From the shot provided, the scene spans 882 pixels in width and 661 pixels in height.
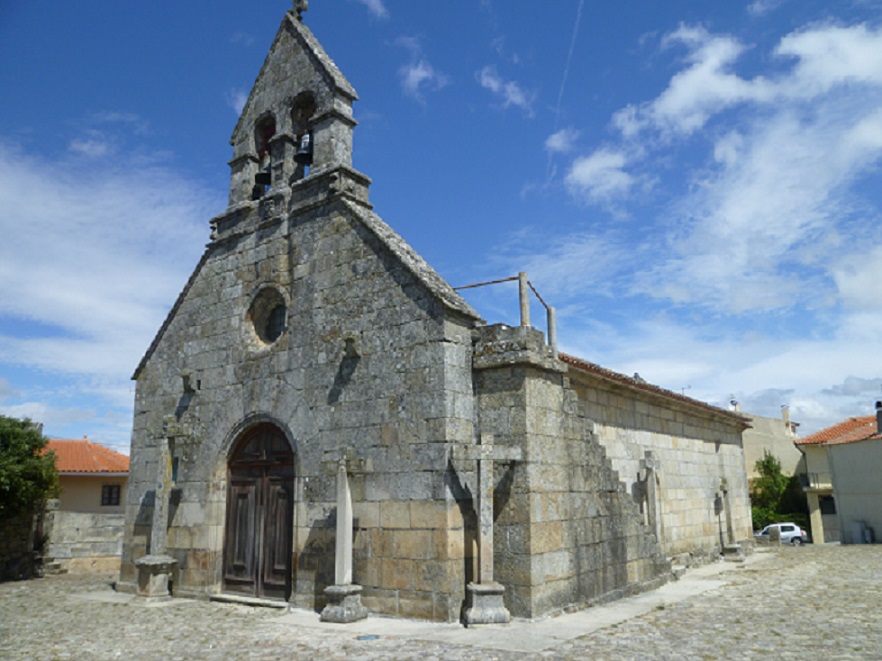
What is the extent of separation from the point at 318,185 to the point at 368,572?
234 inches

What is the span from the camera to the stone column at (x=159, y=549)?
10969 mm

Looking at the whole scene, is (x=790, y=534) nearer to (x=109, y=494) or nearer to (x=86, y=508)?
(x=109, y=494)

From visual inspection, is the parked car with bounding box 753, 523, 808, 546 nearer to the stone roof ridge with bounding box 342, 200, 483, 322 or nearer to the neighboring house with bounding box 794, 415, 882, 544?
the neighboring house with bounding box 794, 415, 882, 544

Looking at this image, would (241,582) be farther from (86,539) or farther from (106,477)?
(106,477)

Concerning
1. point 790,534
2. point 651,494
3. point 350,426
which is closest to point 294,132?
point 350,426

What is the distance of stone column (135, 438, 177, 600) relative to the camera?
10969 mm

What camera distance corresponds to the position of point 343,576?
28.3ft

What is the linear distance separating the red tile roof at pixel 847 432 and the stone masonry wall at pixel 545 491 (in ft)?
65.5

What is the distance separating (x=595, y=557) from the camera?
9.39m

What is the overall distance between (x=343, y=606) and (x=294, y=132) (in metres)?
7.93

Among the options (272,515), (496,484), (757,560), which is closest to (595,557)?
(496,484)

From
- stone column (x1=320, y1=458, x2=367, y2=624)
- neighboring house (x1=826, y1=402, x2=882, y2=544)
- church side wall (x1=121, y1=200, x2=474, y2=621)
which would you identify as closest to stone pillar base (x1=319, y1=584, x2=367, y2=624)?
stone column (x1=320, y1=458, x2=367, y2=624)

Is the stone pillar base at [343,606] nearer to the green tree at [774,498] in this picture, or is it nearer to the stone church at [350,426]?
the stone church at [350,426]

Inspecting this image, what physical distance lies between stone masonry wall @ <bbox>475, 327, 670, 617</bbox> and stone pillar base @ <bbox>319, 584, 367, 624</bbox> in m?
1.81
